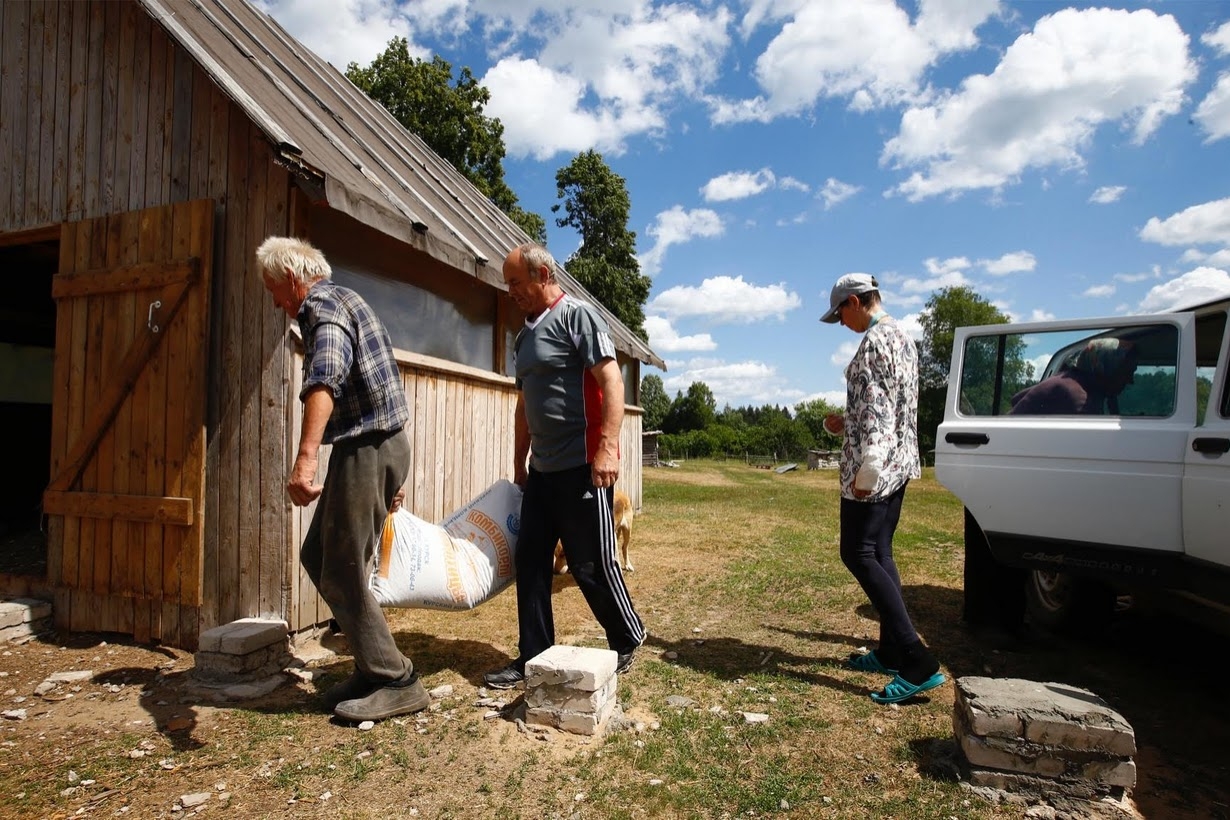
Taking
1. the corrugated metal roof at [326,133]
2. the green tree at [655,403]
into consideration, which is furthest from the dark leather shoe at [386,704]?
the green tree at [655,403]

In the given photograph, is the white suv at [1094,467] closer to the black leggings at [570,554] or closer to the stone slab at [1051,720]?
the stone slab at [1051,720]

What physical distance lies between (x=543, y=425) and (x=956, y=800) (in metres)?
2.27

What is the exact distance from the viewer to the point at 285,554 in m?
4.23

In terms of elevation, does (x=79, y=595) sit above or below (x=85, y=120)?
below

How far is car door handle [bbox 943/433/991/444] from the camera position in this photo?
13.1 feet

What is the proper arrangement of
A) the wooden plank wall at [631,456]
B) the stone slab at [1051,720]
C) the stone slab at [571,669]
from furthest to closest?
the wooden plank wall at [631,456], the stone slab at [571,669], the stone slab at [1051,720]

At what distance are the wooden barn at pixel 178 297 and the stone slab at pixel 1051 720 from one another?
144 inches

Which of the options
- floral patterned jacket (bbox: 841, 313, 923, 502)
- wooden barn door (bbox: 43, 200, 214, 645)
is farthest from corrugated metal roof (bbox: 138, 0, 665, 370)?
floral patterned jacket (bbox: 841, 313, 923, 502)

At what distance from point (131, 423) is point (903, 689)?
484 centimetres

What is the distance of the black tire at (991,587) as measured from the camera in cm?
438

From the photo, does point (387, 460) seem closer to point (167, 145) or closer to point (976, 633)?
point (167, 145)

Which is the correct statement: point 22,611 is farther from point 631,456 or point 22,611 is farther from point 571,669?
point 631,456

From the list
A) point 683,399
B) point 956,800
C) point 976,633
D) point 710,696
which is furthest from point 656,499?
point 683,399

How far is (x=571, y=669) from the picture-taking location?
307 centimetres
